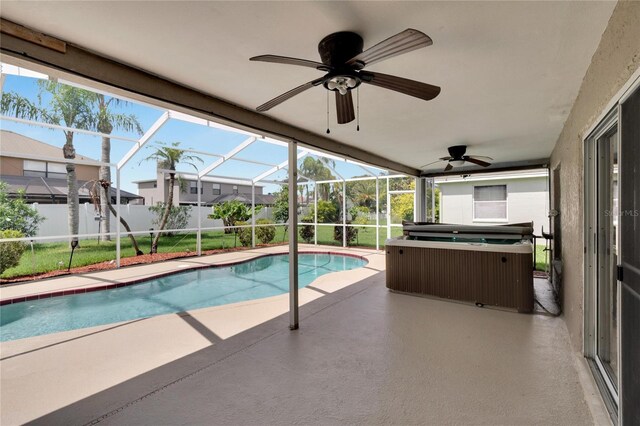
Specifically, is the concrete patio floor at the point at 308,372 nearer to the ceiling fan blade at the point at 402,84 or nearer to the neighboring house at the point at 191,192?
the ceiling fan blade at the point at 402,84

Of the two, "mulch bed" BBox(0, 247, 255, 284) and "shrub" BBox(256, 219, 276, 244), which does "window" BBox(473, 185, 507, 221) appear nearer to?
"shrub" BBox(256, 219, 276, 244)

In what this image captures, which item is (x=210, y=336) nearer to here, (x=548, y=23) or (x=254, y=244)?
(x=548, y=23)

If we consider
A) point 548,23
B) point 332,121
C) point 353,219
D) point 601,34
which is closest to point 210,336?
point 332,121

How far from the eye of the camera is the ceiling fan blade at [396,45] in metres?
1.42

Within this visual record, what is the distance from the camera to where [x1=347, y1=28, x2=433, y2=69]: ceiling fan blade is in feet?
4.66

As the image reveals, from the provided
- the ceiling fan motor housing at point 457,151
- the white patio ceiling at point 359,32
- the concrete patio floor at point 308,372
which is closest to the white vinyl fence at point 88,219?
the concrete patio floor at point 308,372

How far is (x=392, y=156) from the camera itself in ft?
20.1

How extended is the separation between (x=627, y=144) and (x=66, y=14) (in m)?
3.05

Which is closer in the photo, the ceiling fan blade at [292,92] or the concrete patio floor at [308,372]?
the ceiling fan blade at [292,92]

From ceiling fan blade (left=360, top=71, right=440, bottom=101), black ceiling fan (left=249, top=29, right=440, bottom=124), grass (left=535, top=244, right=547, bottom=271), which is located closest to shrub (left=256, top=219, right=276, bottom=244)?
grass (left=535, top=244, right=547, bottom=271)

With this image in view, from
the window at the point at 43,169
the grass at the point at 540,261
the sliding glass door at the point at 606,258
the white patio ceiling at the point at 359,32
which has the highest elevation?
the window at the point at 43,169

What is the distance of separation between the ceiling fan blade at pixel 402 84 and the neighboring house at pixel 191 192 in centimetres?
897

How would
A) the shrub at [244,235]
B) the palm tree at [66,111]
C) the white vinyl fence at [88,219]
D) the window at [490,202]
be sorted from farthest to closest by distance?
1. the shrub at [244,235]
2. the window at [490,202]
3. the palm tree at [66,111]
4. the white vinyl fence at [88,219]

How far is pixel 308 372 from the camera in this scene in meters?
2.60
